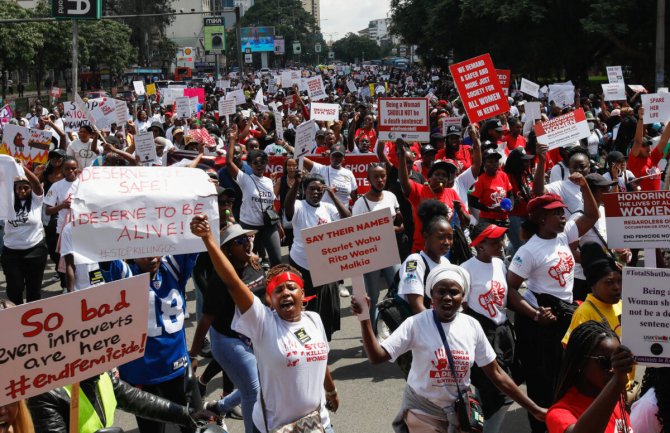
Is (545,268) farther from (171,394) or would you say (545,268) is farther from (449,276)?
(171,394)

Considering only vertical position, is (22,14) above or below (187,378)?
above

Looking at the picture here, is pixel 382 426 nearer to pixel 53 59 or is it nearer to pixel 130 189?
pixel 130 189

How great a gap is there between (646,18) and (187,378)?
108 feet

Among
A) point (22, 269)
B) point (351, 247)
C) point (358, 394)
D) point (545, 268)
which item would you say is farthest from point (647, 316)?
point (22, 269)

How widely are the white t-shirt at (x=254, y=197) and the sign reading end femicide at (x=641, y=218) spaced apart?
15.4 feet

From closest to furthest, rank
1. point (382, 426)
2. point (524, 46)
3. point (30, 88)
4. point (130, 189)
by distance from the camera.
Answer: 1. point (130, 189)
2. point (382, 426)
3. point (524, 46)
4. point (30, 88)

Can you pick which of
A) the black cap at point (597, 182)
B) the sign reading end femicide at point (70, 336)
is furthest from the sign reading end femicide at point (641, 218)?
the sign reading end femicide at point (70, 336)

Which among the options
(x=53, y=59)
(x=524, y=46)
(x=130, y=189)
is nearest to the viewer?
(x=130, y=189)

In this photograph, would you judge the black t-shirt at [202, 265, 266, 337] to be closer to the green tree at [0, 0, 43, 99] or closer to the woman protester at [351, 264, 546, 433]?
the woman protester at [351, 264, 546, 433]

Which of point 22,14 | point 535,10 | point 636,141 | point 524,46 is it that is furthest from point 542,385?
point 22,14

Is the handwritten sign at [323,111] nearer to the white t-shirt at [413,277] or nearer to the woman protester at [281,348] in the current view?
the white t-shirt at [413,277]

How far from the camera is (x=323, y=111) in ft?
48.2

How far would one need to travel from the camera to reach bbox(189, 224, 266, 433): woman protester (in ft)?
17.4

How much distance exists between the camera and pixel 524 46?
38875 millimetres
